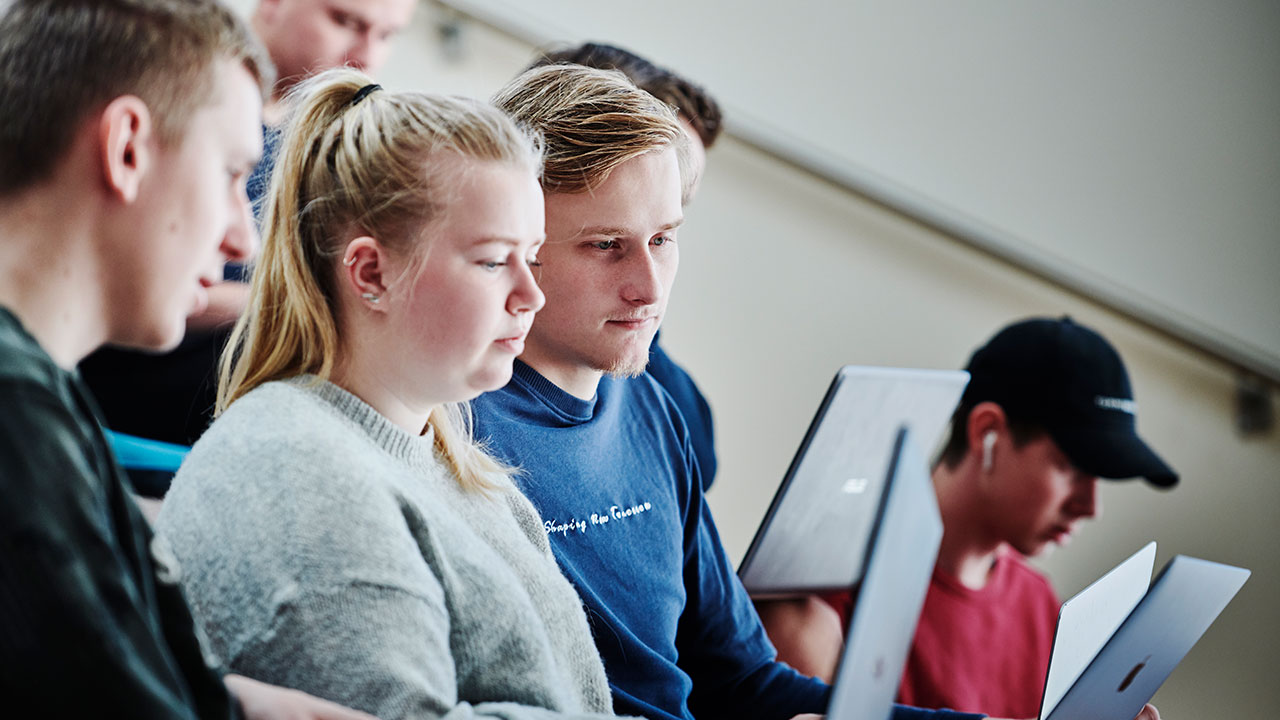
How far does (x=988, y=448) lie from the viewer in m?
1.67

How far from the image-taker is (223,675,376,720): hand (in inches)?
23.5

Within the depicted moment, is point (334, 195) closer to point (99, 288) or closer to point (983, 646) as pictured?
point (99, 288)

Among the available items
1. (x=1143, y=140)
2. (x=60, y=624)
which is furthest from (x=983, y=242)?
(x=60, y=624)

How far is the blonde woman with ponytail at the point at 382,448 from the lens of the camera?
63 cm

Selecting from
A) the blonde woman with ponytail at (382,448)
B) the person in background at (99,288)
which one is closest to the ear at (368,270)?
the blonde woman with ponytail at (382,448)

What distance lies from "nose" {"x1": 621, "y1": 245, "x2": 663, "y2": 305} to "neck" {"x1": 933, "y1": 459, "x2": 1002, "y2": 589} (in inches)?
29.0

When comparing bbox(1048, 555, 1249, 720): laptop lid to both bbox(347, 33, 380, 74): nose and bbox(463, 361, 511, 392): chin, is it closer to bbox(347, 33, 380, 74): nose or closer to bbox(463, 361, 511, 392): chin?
bbox(463, 361, 511, 392): chin

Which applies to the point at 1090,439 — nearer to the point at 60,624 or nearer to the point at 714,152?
the point at 714,152

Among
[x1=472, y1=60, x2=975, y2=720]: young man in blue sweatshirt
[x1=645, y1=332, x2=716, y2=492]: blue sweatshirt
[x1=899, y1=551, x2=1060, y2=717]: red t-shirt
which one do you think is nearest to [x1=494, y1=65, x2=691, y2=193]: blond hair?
[x1=472, y1=60, x2=975, y2=720]: young man in blue sweatshirt

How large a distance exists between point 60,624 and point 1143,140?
2272 millimetres

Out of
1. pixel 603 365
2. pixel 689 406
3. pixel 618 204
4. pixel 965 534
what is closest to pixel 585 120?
pixel 618 204

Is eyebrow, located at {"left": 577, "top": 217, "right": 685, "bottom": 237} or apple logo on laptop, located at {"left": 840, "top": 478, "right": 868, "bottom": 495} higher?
eyebrow, located at {"left": 577, "top": 217, "right": 685, "bottom": 237}

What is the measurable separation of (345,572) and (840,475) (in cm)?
61

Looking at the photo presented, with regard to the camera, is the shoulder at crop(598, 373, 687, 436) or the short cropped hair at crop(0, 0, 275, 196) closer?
the short cropped hair at crop(0, 0, 275, 196)
